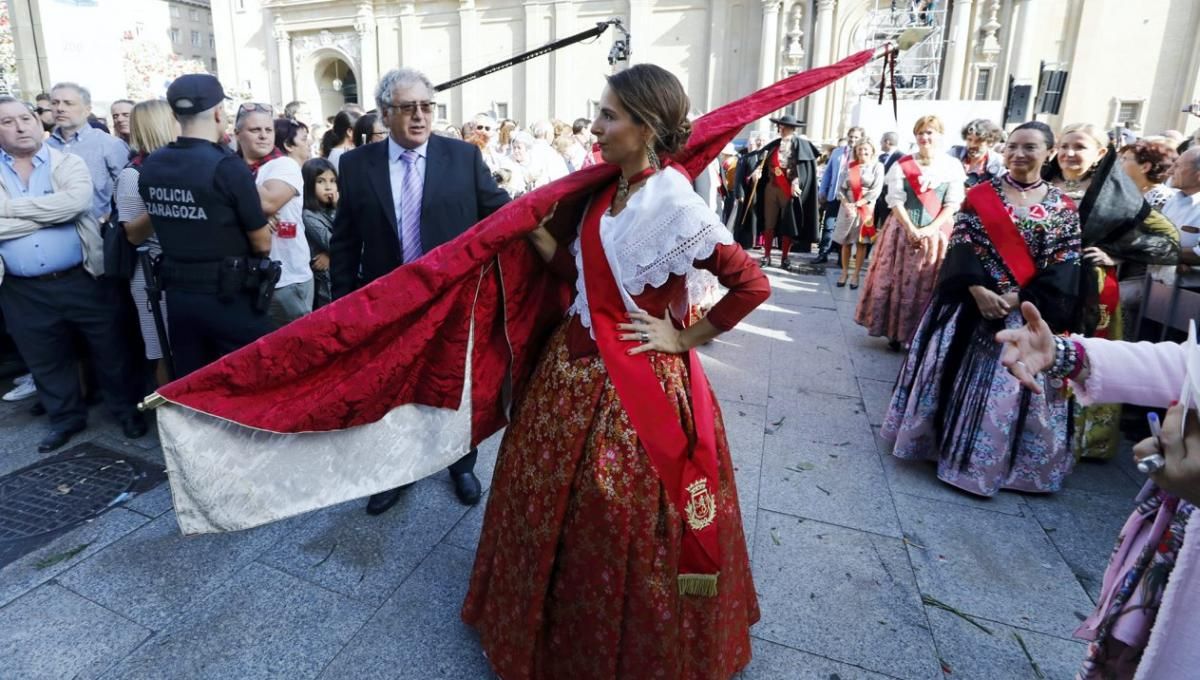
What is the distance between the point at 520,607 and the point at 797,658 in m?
1.04

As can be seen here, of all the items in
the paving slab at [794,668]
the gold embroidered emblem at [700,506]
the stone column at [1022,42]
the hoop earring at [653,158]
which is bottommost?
the paving slab at [794,668]

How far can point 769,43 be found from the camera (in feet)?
77.6

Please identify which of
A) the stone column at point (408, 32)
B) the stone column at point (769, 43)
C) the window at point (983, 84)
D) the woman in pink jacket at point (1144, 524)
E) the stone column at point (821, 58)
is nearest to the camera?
the woman in pink jacket at point (1144, 524)

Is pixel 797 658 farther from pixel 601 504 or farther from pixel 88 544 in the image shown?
pixel 88 544

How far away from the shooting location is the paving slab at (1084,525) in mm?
2801

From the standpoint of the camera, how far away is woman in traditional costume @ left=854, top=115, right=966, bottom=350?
547 cm

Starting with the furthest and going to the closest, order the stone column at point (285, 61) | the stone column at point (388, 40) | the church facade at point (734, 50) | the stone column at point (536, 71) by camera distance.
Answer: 1. the stone column at point (285, 61)
2. the stone column at point (388, 40)
3. the stone column at point (536, 71)
4. the church facade at point (734, 50)

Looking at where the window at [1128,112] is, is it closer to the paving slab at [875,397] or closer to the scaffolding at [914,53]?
the scaffolding at [914,53]

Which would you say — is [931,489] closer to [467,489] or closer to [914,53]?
[467,489]

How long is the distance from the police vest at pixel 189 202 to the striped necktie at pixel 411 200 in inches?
33.0

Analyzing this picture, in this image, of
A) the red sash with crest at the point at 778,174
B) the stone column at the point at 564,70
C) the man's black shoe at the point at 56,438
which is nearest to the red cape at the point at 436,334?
the man's black shoe at the point at 56,438

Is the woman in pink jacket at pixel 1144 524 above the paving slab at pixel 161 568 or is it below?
above

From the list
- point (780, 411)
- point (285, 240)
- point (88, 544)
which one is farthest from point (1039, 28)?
point (88, 544)

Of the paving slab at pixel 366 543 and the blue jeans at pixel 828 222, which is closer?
the paving slab at pixel 366 543
